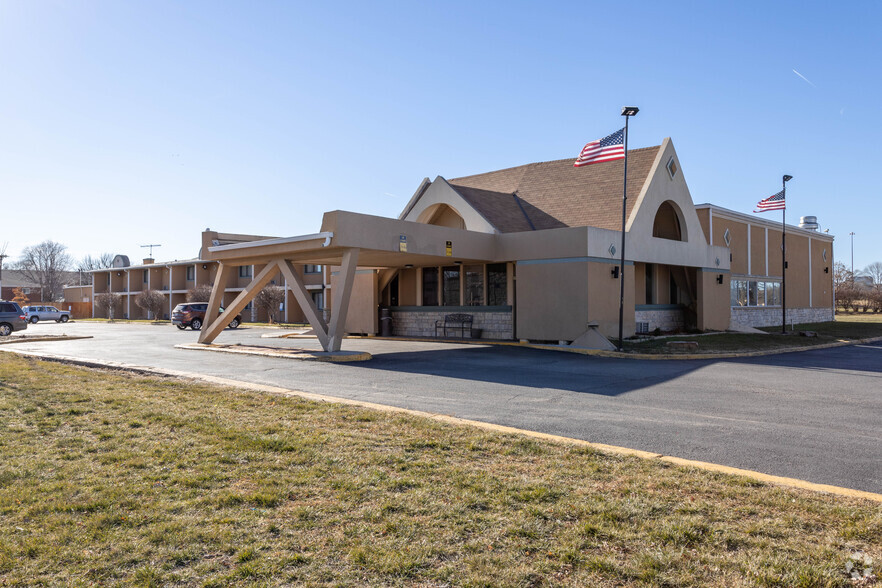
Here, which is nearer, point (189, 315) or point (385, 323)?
point (385, 323)

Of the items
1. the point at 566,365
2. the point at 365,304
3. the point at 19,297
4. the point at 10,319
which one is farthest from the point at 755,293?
the point at 19,297

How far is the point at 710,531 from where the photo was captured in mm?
4180

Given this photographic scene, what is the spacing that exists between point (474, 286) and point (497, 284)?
1.14m

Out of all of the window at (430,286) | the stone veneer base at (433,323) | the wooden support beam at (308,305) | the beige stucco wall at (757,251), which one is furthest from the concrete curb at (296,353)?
the beige stucco wall at (757,251)

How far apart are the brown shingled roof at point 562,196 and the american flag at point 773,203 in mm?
5291

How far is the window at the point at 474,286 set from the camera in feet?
80.0

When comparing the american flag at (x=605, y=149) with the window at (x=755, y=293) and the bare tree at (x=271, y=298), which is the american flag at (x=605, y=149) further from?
the bare tree at (x=271, y=298)

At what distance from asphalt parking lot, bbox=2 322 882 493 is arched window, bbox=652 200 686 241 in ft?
30.5

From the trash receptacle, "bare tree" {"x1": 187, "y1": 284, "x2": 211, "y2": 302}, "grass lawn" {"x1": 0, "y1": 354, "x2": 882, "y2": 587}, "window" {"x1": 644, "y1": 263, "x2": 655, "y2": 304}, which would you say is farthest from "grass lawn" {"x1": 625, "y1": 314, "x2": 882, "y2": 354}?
"bare tree" {"x1": 187, "y1": 284, "x2": 211, "y2": 302}

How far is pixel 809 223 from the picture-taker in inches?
1639

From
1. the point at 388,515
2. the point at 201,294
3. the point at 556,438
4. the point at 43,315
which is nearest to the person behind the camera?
the point at 388,515

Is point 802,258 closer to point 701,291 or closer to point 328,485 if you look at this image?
point 701,291

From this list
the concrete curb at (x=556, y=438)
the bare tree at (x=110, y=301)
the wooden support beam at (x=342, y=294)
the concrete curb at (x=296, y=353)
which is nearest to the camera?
the concrete curb at (x=556, y=438)

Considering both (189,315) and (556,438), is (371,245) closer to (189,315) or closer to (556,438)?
(556,438)
